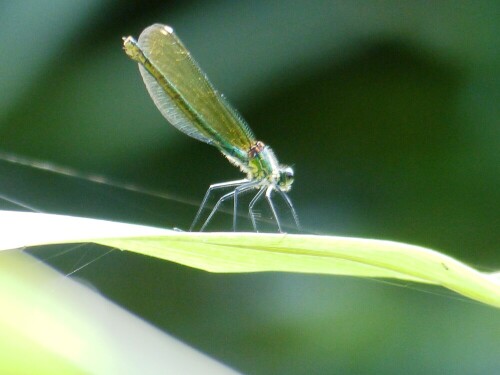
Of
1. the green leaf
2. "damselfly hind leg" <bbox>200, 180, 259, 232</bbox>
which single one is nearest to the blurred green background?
"damselfly hind leg" <bbox>200, 180, 259, 232</bbox>

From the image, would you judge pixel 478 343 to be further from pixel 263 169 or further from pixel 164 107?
pixel 164 107

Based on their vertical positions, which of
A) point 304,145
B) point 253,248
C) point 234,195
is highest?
point 304,145

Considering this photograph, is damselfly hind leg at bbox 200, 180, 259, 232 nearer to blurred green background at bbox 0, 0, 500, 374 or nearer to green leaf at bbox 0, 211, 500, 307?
blurred green background at bbox 0, 0, 500, 374

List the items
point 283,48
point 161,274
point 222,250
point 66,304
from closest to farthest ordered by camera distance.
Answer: point 222,250, point 66,304, point 283,48, point 161,274

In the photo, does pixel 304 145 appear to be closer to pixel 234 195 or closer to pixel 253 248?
pixel 234 195

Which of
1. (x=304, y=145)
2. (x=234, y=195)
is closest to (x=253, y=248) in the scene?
(x=234, y=195)

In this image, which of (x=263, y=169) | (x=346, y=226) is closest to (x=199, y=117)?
(x=263, y=169)
